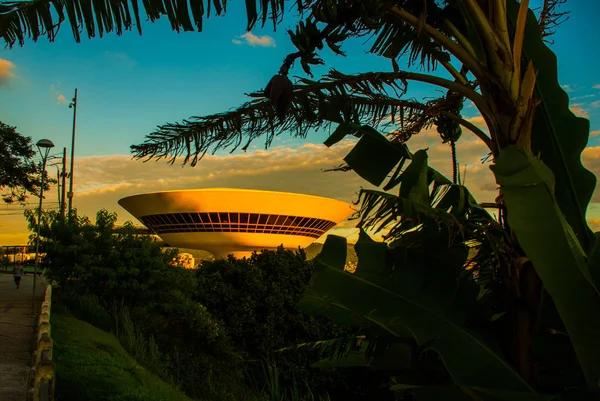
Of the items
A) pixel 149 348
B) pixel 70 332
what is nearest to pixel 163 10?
pixel 70 332

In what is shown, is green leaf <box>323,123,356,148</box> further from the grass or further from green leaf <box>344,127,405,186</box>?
the grass

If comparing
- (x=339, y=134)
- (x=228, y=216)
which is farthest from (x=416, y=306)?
(x=228, y=216)

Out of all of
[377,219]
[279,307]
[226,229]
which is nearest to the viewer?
[377,219]

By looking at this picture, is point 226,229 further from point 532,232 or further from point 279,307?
point 532,232

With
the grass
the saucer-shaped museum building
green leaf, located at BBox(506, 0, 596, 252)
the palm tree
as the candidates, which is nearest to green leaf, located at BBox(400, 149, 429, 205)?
the palm tree

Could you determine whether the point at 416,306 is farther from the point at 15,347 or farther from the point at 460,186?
the point at 15,347

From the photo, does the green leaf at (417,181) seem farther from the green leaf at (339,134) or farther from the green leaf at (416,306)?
the green leaf at (339,134)
